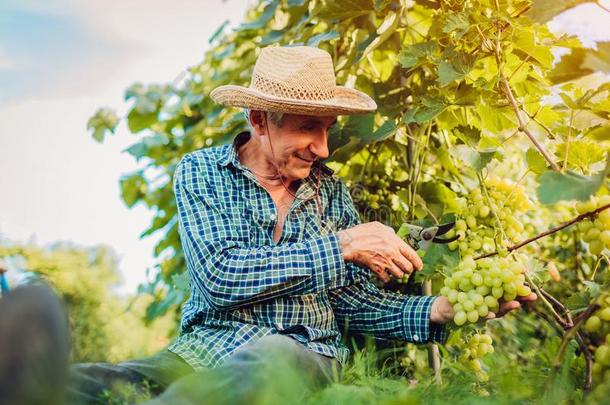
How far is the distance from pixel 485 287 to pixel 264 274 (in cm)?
60

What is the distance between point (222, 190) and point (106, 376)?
69 cm

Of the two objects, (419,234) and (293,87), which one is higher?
(293,87)

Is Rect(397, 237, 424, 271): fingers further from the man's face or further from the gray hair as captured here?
the gray hair

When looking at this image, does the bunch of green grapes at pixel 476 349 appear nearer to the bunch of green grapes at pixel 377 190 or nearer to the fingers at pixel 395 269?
the fingers at pixel 395 269

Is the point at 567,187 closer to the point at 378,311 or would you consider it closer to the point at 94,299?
the point at 378,311

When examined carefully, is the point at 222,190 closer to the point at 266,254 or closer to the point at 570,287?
the point at 266,254

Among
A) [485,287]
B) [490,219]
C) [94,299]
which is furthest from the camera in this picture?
[94,299]

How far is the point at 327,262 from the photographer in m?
2.10

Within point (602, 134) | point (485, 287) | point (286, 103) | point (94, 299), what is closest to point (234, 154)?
point (286, 103)

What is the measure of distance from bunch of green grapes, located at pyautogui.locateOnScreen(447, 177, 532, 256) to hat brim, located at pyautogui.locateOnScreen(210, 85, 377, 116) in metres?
0.46

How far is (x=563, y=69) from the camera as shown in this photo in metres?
1.64

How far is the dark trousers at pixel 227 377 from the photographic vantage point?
1.51 meters

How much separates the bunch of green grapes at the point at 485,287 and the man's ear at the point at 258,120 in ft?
2.62

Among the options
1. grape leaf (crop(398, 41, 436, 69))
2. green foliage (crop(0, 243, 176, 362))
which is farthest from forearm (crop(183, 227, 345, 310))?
green foliage (crop(0, 243, 176, 362))
